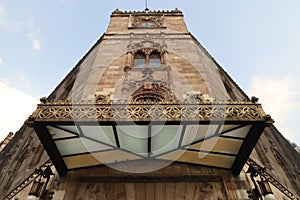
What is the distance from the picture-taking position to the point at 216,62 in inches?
829

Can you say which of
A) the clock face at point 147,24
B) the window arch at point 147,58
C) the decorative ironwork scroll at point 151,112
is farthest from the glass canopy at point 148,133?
the clock face at point 147,24

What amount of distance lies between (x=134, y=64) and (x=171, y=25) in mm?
6661

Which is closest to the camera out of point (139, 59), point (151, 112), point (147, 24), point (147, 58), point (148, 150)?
point (151, 112)

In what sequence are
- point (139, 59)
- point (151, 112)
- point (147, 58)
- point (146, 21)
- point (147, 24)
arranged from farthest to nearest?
point (146, 21) < point (147, 24) < point (139, 59) < point (147, 58) < point (151, 112)

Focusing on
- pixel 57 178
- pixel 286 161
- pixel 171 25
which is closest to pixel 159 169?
pixel 57 178

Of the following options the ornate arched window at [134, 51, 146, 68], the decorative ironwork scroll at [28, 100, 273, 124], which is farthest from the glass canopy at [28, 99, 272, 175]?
the ornate arched window at [134, 51, 146, 68]

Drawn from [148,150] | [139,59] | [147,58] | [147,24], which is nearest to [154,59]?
[147,58]

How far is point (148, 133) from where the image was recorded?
311 inches

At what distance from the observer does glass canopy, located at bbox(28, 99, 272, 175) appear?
24.3 feet

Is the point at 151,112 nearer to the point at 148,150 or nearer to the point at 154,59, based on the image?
the point at 148,150

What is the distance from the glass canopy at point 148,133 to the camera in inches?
291

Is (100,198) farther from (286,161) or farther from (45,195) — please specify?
(286,161)

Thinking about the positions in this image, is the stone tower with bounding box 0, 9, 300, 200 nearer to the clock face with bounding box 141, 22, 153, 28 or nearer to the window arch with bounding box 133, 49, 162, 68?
the window arch with bounding box 133, 49, 162, 68

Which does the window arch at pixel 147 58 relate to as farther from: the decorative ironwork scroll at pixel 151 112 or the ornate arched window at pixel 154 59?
the decorative ironwork scroll at pixel 151 112
